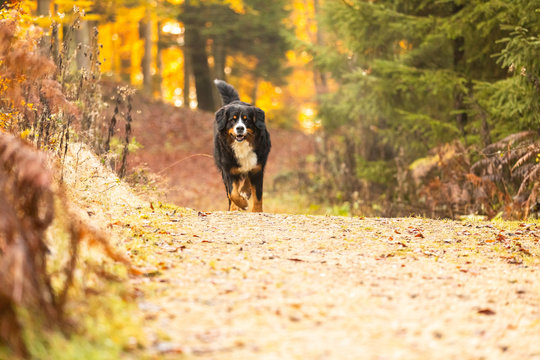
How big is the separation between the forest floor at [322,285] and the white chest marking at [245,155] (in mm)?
1521

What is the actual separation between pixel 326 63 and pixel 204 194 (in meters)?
5.36

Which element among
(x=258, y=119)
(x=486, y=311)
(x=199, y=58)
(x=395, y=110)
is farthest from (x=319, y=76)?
(x=486, y=311)

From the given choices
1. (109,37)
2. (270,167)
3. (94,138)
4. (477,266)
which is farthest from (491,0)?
(109,37)

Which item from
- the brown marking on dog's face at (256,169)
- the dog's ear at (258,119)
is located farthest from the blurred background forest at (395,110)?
the dog's ear at (258,119)

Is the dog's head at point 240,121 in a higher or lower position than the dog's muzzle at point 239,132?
higher

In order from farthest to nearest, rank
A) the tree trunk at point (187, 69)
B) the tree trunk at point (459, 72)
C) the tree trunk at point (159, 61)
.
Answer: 1. the tree trunk at point (159, 61)
2. the tree trunk at point (187, 69)
3. the tree trunk at point (459, 72)

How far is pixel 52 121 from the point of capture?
6.91 meters

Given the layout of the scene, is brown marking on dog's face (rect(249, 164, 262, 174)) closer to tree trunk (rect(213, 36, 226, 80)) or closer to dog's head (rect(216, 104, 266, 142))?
dog's head (rect(216, 104, 266, 142))

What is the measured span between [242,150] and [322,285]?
14.4 feet

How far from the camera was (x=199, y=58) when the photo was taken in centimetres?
2619

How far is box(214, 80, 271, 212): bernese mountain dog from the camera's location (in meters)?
8.19

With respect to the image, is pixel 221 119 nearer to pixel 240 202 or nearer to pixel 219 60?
pixel 240 202

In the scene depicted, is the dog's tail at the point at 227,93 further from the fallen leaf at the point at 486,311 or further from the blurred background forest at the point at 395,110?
the fallen leaf at the point at 486,311

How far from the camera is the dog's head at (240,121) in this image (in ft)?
26.3
